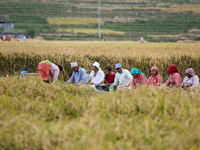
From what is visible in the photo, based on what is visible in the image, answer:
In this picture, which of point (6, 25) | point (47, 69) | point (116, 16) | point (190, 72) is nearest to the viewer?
point (190, 72)

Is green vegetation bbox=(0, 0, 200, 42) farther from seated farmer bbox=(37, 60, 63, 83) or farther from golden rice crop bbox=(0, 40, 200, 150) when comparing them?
golden rice crop bbox=(0, 40, 200, 150)

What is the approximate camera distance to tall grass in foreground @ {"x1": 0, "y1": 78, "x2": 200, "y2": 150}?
7.70 feet

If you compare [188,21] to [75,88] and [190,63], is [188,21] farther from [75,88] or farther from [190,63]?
[75,88]

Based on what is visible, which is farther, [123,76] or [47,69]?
[47,69]

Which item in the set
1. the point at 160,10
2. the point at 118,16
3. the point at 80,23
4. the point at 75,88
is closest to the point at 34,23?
the point at 80,23

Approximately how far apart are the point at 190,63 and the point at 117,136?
6.92 metres

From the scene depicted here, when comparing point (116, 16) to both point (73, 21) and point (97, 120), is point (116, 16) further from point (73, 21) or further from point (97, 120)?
point (97, 120)

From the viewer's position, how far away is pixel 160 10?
259 ft

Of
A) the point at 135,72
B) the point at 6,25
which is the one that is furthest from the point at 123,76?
the point at 6,25

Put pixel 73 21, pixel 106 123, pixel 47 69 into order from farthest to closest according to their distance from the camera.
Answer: pixel 73 21 < pixel 47 69 < pixel 106 123

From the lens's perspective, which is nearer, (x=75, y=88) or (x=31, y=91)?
(x=31, y=91)

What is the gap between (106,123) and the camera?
2660 millimetres

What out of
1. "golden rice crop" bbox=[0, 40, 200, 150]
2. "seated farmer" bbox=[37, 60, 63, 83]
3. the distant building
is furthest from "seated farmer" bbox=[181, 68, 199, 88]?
the distant building

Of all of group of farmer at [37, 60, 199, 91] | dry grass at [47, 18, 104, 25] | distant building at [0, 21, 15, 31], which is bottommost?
group of farmer at [37, 60, 199, 91]
